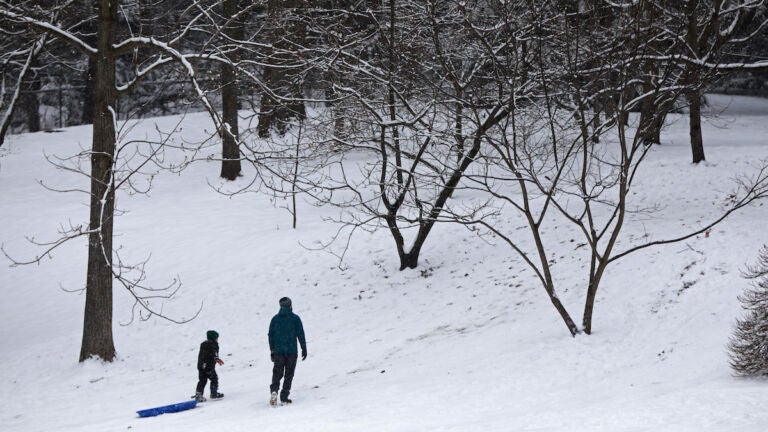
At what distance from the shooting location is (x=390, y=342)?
1260cm

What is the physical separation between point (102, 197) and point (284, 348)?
4785mm

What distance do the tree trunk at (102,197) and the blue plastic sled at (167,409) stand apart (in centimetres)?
330

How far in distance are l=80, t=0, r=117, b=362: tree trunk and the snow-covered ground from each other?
696mm

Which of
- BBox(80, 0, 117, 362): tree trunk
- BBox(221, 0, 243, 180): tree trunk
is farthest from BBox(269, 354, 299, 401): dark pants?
BBox(221, 0, 243, 180): tree trunk

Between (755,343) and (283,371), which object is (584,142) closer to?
(755,343)

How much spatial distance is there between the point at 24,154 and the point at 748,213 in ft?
73.4

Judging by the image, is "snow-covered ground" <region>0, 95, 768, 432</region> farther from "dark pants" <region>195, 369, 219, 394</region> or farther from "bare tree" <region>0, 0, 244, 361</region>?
"bare tree" <region>0, 0, 244, 361</region>

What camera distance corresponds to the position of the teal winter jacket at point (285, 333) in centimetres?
990

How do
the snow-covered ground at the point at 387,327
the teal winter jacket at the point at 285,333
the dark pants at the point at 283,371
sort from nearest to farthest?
1. the snow-covered ground at the point at 387,327
2. the dark pants at the point at 283,371
3. the teal winter jacket at the point at 285,333

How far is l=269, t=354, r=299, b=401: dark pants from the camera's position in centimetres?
971

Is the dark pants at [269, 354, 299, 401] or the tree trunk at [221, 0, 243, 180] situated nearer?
the dark pants at [269, 354, 299, 401]

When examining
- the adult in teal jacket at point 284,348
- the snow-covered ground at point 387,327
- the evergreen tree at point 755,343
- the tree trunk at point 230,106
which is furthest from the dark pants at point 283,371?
the tree trunk at point 230,106

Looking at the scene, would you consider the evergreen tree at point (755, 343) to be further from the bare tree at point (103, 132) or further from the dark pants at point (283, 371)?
the bare tree at point (103, 132)

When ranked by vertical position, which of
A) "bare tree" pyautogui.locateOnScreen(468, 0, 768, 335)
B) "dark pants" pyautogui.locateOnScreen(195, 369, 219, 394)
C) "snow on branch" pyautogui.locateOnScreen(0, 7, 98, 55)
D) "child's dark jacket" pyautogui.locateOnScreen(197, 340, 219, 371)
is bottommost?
"dark pants" pyautogui.locateOnScreen(195, 369, 219, 394)
